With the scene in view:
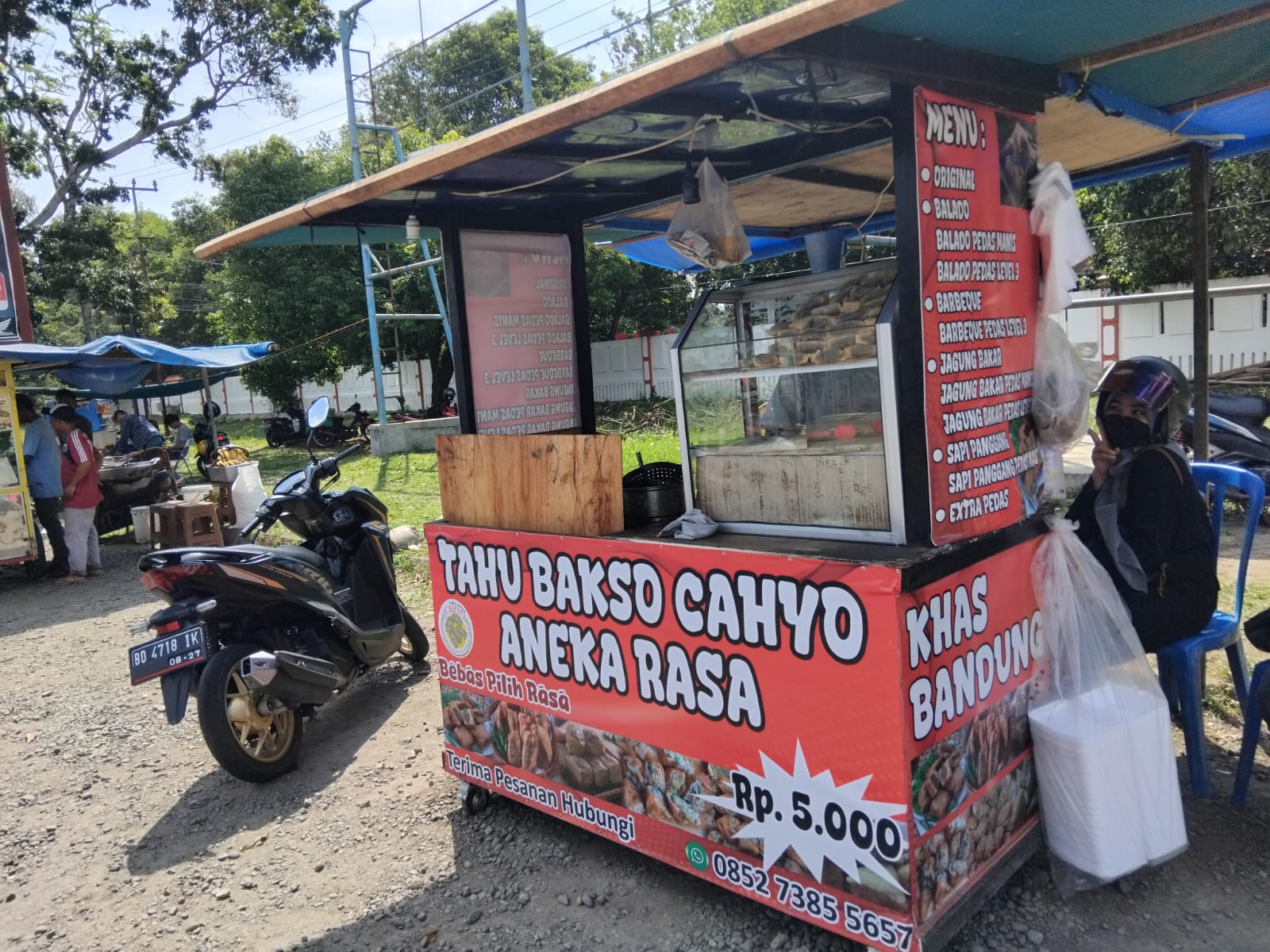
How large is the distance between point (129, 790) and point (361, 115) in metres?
33.1

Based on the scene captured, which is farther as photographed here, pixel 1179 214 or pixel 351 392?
pixel 351 392

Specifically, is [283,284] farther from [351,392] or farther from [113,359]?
[113,359]

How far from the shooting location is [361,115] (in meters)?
32.5

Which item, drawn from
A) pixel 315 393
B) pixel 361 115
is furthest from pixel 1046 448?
pixel 361 115

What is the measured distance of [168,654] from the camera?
362 cm

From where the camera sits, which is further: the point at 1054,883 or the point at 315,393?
the point at 315,393

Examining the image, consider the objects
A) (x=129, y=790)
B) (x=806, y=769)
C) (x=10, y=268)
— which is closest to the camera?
(x=806, y=769)

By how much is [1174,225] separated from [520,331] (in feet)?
45.1

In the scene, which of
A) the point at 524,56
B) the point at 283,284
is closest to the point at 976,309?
the point at 524,56

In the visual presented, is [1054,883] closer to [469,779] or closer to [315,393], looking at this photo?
[469,779]

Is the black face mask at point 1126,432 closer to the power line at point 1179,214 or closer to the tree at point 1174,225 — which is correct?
the power line at point 1179,214

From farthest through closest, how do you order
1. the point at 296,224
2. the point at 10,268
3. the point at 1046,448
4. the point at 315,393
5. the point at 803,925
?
1. the point at 315,393
2. the point at 10,268
3. the point at 296,224
4. the point at 1046,448
5. the point at 803,925

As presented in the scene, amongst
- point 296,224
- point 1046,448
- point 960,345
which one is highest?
point 296,224

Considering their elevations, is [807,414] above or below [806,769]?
above
